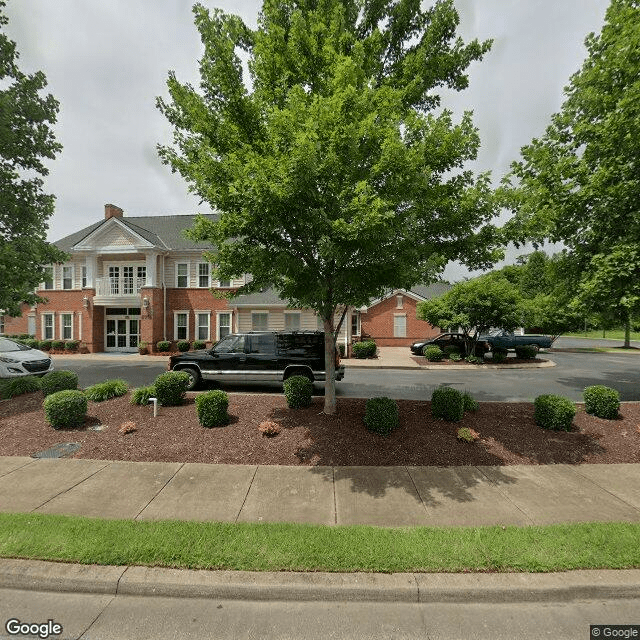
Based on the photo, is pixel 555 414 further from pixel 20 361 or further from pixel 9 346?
pixel 9 346

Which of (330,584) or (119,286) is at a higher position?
(119,286)

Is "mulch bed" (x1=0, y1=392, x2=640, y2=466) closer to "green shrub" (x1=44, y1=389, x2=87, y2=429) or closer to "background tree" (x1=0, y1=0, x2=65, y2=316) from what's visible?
"green shrub" (x1=44, y1=389, x2=87, y2=429)

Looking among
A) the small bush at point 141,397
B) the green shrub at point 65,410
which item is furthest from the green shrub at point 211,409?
the green shrub at point 65,410

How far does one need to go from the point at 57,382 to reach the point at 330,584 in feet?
28.8

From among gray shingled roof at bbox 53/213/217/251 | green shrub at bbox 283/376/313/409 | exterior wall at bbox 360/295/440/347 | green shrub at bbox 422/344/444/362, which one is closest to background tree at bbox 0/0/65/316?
green shrub at bbox 283/376/313/409

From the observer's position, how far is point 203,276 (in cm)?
2227

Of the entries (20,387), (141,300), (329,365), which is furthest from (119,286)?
(329,365)

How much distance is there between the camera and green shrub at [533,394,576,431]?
21.8ft

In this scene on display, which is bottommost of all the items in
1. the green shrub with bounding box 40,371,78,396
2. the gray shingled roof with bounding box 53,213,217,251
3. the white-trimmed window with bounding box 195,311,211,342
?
the green shrub with bounding box 40,371,78,396

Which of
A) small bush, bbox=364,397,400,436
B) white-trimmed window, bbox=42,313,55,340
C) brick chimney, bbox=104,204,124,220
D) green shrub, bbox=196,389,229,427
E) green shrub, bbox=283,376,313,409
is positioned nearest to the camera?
small bush, bbox=364,397,400,436

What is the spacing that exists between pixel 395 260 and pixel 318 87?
3.25 meters

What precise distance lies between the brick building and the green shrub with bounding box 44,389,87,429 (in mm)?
14397

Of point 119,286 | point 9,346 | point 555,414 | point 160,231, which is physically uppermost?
point 160,231

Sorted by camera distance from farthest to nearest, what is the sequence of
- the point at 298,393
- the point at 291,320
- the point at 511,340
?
1. the point at 511,340
2. the point at 291,320
3. the point at 298,393
